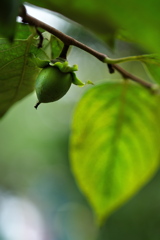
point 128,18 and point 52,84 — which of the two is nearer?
point 128,18

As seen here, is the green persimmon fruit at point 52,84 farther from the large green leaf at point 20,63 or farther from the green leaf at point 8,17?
the green leaf at point 8,17

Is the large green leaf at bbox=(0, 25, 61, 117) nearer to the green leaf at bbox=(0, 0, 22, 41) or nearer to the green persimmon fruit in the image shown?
the green persimmon fruit

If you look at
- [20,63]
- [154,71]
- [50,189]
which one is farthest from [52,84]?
[50,189]

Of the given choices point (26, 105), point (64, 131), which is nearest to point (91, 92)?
point (64, 131)

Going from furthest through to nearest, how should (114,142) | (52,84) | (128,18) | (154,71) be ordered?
(114,142)
(154,71)
(52,84)
(128,18)

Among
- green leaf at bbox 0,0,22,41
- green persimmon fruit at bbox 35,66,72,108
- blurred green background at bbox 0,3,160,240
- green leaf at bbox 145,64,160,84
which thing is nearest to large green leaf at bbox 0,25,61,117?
green persimmon fruit at bbox 35,66,72,108

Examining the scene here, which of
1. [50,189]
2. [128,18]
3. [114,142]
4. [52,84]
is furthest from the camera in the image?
[50,189]

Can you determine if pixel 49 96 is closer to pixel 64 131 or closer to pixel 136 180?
pixel 136 180

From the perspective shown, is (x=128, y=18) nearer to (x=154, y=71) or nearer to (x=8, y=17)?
(x=8, y=17)
